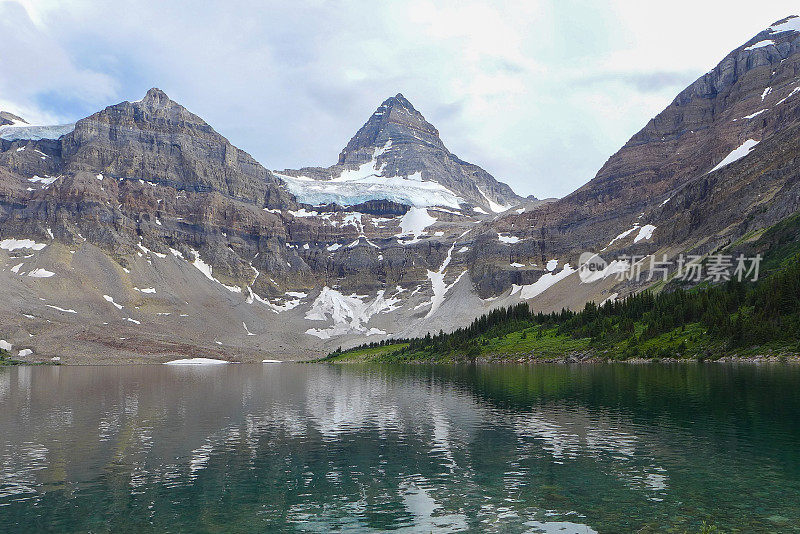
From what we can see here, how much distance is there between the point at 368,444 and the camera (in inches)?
1694

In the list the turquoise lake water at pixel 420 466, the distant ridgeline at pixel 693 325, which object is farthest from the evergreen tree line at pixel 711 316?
the turquoise lake water at pixel 420 466

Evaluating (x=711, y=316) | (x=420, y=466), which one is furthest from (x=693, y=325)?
(x=420, y=466)

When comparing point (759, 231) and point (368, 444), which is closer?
point (368, 444)

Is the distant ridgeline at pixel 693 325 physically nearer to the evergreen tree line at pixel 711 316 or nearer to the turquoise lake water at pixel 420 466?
the evergreen tree line at pixel 711 316

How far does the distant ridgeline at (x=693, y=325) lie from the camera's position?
109312mm

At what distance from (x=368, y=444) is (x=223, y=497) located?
51.7 ft

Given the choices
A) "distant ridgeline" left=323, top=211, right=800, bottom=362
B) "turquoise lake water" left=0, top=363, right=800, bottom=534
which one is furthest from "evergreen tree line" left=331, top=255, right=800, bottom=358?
"turquoise lake water" left=0, top=363, right=800, bottom=534

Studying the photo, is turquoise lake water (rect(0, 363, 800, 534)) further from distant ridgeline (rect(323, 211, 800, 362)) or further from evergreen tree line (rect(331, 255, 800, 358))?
evergreen tree line (rect(331, 255, 800, 358))

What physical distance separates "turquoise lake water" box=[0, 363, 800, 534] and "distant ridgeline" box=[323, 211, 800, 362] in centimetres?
5014

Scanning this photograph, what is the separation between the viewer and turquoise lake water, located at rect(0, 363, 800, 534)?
2498 centimetres

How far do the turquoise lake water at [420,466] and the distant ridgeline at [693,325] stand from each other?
50.1 metres

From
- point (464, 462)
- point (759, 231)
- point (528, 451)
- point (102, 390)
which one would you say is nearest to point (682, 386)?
point (528, 451)

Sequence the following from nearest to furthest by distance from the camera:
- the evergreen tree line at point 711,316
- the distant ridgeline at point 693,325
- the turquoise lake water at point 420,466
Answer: the turquoise lake water at point 420,466 < the evergreen tree line at point 711,316 < the distant ridgeline at point 693,325

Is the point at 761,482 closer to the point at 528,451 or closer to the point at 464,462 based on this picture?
the point at 528,451
